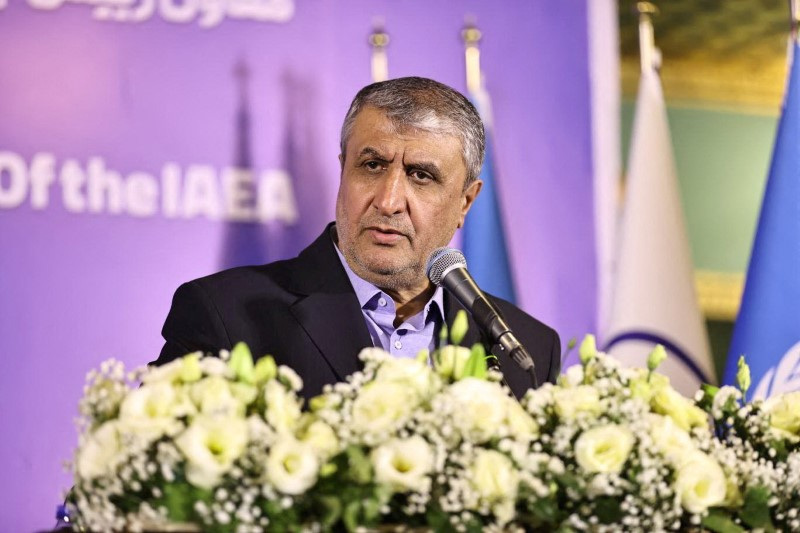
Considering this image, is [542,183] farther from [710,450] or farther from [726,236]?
[726,236]

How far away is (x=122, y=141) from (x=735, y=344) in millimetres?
2252

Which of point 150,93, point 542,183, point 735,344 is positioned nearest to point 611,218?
point 542,183

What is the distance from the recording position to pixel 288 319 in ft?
8.36

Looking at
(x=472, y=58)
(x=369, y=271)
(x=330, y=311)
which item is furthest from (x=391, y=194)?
(x=472, y=58)

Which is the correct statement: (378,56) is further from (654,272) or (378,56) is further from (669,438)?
(669,438)

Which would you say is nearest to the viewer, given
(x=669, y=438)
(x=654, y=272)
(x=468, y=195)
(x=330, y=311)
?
(x=669, y=438)

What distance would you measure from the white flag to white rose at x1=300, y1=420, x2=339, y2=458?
2.69 meters

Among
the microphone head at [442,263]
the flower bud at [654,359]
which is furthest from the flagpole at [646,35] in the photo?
the flower bud at [654,359]

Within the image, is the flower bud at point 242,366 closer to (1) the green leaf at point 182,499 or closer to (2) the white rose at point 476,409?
(1) the green leaf at point 182,499

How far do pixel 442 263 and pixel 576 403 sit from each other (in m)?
0.45

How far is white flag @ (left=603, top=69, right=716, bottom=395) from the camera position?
4.05 meters

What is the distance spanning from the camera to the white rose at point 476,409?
146 cm

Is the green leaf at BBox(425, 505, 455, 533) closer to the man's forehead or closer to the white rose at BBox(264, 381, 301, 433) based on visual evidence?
the white rose at BBox(264, 381, 301, 433)

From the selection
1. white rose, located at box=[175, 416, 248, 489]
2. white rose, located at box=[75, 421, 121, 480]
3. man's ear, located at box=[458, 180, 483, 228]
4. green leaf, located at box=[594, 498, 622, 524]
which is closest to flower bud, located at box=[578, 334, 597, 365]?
green leaf, located at box=[594, 498, 622, 524]
